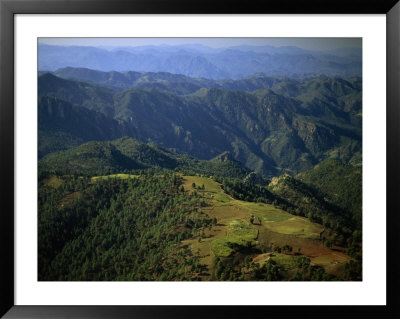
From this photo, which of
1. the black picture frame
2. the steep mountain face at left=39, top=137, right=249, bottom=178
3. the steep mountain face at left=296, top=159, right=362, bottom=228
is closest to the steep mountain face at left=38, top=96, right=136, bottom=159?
the steep mountain face at left=39, top=137, right=249, bottom=178

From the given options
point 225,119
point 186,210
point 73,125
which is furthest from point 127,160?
point 225,119

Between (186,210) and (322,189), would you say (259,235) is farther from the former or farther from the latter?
(322,189)

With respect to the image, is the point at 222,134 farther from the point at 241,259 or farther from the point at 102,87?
the point at 241,259

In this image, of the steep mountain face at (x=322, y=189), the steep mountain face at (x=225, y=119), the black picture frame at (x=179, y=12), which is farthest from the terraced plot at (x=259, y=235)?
the steep mountain face at (x=225, y=119)

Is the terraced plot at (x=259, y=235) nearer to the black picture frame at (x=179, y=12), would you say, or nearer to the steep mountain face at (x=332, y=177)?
the black picture frame at (x=179, y=12)

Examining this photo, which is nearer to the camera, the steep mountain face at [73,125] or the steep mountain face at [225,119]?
the steep mountain face at [73,125]

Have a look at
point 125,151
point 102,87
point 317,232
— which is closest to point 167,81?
point 102,87
